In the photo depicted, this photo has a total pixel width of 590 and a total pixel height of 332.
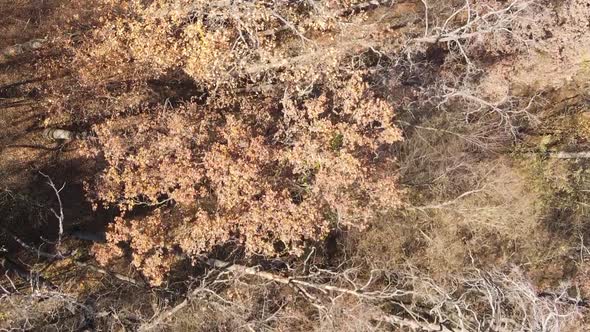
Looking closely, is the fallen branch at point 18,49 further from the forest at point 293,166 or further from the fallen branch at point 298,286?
the fallen branch at point 298,286

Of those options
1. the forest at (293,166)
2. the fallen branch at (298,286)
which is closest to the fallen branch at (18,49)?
the forest at (293,166)

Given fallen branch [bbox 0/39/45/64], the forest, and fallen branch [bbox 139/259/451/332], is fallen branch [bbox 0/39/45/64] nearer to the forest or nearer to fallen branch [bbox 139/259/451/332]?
the forest

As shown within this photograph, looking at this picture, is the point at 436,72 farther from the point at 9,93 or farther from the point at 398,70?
the point at 9,93

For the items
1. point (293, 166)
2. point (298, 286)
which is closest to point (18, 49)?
point (293, 166)

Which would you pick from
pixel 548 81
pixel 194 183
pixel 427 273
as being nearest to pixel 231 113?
pixel 194 183

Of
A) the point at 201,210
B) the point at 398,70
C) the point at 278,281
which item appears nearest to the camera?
the point at 201,210

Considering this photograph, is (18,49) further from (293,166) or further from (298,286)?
(298,286)

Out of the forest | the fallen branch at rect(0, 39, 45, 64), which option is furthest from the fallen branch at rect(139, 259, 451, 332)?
the fallen branch at rect(0, 39, 45, 64)

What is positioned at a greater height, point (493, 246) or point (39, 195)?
point (39, 195)
